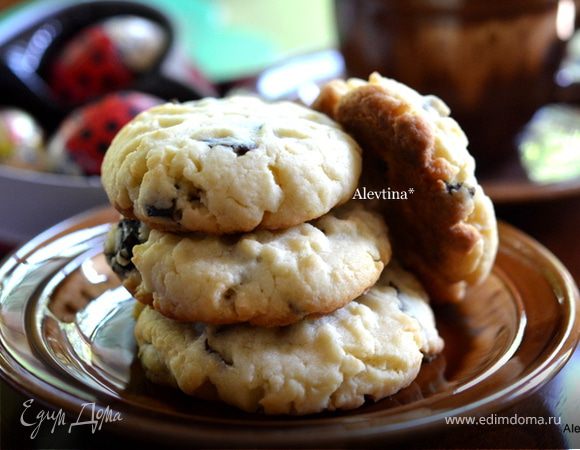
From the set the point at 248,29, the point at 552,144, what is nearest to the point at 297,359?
the point at 552,144

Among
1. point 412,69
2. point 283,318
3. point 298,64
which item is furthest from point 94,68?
point 283,318

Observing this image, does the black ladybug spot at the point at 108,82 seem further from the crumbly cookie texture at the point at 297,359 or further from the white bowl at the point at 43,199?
the crumbly cookie texture at the point at 297,359

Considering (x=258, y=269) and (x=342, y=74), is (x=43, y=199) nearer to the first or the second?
(x=258, y=269)

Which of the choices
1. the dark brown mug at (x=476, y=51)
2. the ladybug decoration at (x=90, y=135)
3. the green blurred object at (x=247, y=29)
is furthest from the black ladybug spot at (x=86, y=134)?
the green blurred object at (x=247, y=29)

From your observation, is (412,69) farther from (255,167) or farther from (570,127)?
(255,167)

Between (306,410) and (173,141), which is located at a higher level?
(173,141)

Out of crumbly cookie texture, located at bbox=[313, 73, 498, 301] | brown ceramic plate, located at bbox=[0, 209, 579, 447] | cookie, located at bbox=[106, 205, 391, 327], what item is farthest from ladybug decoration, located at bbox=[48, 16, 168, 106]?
cookie, located at bbox=[106, 205, 391, 327]
